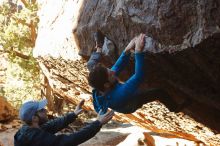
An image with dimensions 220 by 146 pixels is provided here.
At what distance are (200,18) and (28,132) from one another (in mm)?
2158

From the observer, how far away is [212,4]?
3404 mm

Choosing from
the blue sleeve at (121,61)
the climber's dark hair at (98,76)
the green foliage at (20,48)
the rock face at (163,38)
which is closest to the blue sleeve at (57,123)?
the climber's dark hair at (98,76)

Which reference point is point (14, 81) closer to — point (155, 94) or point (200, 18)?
point (155, 94)

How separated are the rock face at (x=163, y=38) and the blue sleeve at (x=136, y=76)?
0.64 feet

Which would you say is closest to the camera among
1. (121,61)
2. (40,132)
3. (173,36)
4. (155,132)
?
(40,132)

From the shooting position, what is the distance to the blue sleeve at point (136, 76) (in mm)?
4168

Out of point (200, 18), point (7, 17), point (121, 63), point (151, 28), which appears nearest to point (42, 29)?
point (121, 63)

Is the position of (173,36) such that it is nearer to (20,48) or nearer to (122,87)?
(122,87)

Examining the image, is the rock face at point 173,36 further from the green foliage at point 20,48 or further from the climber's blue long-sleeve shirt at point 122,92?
the green foliage at point 20,48

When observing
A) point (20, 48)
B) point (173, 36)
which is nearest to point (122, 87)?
point (173, 36)

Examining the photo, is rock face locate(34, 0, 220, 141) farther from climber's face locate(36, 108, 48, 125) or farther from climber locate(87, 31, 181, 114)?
climber's face locate(36, 108, 48, 125)

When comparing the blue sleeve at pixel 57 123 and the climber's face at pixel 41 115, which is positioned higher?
the climber's face at pixel 41 115

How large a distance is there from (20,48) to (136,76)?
34.4ft

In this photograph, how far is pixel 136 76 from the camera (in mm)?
4199
